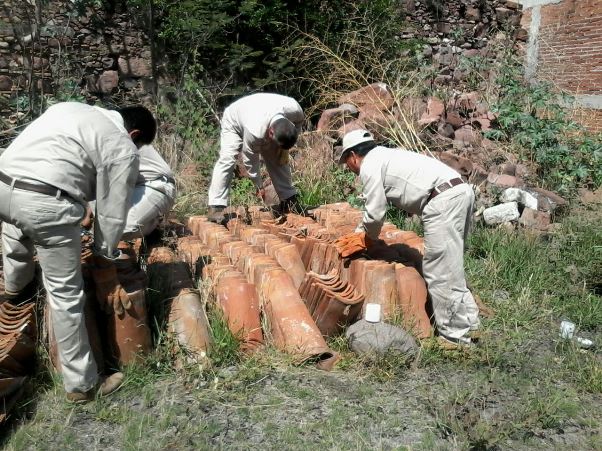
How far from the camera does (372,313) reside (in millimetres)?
3643

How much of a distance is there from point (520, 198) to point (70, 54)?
644 centimetres

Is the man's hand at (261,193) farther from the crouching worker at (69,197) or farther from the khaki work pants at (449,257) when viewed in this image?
the crouching worker at (69,197)

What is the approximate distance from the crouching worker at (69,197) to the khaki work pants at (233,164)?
92.5 inches

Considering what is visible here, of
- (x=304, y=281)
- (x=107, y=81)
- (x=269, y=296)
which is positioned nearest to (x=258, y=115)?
(x=304, y=281)

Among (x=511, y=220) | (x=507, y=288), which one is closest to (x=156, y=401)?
(x=507, y=288)

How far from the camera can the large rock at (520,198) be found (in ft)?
19.9

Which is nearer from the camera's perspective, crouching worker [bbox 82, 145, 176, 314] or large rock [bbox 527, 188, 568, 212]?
crouching worker [bbox 82, 145, 176, 314]

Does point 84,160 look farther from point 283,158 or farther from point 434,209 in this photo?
point 283,158

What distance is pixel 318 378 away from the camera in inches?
127

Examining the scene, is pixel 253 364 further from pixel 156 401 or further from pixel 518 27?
pixel 518 27

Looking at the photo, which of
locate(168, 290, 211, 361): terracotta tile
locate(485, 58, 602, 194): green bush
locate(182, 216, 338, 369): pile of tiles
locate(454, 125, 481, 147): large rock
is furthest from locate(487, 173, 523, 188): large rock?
locate(168, 290, 211, 361): terracotta tile

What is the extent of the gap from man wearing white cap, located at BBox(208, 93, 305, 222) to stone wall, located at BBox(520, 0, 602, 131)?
596cm

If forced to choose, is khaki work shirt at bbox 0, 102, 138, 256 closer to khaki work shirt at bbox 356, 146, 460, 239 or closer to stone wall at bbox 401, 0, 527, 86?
khaki work shirt at bbox 356, 146, 460, 239

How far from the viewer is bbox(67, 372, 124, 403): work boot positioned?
119 inches
